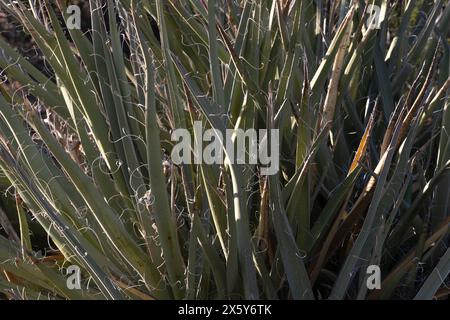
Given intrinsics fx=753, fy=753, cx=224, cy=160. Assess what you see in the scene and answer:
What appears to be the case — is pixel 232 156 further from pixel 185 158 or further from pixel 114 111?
pixel 114 111

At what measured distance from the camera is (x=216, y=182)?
1.18 metres

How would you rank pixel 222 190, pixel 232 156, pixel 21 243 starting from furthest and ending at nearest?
pixel 21 243 → pixel 222 190 → pixel 232 156

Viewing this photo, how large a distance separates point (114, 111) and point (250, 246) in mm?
349

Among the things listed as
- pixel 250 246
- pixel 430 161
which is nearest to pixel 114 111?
pixel 250 246

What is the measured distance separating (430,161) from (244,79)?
1.66 feet

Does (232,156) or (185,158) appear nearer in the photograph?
(232,156)

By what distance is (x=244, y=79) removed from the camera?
→ 124cm

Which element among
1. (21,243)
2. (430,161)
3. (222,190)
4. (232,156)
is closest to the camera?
(232,156)

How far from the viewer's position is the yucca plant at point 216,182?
44.9 inches

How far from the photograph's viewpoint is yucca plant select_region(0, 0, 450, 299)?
1142 millimetres

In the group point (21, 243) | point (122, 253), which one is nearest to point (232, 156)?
point (122, 253)

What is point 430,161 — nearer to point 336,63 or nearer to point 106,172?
point 336,63
